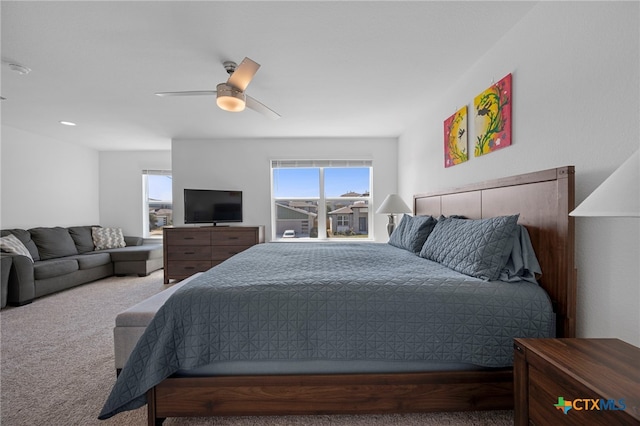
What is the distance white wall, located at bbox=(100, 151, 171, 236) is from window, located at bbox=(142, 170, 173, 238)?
79 mm

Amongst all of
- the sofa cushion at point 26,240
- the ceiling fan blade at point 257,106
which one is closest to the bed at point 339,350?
the ceiling fan blade at point 257,106

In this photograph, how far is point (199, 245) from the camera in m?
4.23

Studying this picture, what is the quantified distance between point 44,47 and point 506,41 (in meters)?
3.44

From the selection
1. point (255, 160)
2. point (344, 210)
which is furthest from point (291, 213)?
point (255, 160)

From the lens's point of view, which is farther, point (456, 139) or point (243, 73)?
point (456, 139)

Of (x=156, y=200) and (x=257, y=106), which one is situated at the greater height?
(x=257, y=106)

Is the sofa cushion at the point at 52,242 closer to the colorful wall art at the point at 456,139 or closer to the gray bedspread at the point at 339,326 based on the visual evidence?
the gray bedspread at the point at 339,326

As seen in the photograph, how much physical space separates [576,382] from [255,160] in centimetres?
462

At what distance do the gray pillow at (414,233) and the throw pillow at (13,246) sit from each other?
4630 millimetres

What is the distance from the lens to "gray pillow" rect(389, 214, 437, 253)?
8.33 ft

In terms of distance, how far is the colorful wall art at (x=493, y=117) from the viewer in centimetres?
192

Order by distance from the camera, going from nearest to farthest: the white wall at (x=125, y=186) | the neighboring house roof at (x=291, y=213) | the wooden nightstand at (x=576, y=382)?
the wooden nightstand at (x=576, y=382)
the neighboring house roof at (x=291, y=213)
the white wall at (x=125, y=186)

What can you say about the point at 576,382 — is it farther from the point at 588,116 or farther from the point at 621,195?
the point at 588,116

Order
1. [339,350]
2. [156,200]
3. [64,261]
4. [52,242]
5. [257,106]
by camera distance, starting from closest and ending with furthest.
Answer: [339,350]
[257,106]
[64,261]
[52,242]
[156,200]
